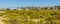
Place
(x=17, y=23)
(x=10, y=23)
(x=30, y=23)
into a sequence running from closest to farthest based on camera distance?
(x=30, y=23) → (x=17, y=23) → (x=10, y=23)

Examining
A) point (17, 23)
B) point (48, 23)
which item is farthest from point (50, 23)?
point (17, 23)

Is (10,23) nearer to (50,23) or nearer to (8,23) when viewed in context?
(8,23)

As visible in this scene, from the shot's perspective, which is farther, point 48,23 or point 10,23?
point 10,23

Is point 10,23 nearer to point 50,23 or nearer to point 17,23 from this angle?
point 17,23

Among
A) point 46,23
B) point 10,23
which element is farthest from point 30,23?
point 10,23

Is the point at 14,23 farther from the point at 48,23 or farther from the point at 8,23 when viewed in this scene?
the point at 48,23

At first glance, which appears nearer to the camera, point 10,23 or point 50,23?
point 50,23

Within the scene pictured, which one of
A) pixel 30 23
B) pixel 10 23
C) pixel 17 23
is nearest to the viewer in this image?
pixel 30 23
